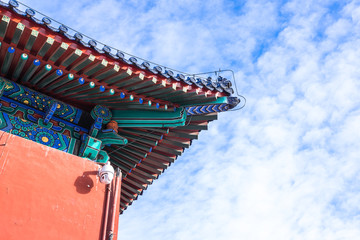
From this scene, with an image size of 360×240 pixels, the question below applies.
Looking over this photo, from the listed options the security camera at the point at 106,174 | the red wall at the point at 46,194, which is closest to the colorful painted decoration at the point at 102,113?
the red wall at the point at 46,194

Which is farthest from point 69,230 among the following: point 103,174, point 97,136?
point 97,136

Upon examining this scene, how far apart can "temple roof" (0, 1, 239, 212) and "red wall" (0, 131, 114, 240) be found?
142cm

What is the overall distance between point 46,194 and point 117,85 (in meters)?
2.38

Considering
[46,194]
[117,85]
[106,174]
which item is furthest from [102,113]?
[46,194]

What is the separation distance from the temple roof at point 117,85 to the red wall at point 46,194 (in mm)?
1415

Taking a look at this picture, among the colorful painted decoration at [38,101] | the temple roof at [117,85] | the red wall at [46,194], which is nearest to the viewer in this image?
the red wall at [46,194]

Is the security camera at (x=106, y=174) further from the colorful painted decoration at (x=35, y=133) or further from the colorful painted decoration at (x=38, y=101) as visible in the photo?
the colorful painted decoration at (x=38, y=101)

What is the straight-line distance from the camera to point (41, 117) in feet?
→ 23.6

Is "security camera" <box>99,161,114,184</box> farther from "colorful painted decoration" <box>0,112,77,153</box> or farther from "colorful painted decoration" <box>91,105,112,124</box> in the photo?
"colorful painted decoration" <box>91,105,112,124</box>

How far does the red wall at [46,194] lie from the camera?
5074 mm

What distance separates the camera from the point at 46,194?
5527mm

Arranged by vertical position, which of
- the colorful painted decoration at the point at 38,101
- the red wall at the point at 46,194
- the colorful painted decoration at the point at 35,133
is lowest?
the red wall at the point at 46,194

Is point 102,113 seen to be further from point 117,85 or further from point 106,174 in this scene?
point 106,174

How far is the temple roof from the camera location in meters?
5.94
